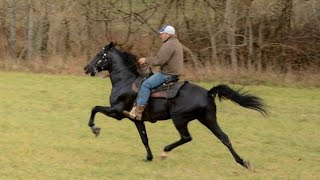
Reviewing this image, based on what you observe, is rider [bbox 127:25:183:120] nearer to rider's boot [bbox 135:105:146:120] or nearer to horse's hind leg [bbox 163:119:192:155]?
rider's boot [bbox 135:105:146:120]

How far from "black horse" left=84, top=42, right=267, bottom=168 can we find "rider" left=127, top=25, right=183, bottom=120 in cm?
19

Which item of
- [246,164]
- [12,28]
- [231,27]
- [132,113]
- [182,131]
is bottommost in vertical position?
[231,27]

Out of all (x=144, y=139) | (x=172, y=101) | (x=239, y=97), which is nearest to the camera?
(x=239, y=97)

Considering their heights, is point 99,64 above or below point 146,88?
above

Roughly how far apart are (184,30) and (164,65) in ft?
46.0

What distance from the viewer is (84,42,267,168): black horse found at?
29.2 feet

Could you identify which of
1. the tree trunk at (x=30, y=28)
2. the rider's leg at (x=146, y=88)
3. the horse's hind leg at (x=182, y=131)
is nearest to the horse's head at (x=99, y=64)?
the rider's leg at (x=146, y=88)

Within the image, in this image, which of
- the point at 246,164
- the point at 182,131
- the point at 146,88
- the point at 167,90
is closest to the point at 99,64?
the point at 146,88

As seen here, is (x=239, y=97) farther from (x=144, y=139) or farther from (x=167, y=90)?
(x=144, y=139)

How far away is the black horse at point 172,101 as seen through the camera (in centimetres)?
891

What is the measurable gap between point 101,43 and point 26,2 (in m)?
3.69

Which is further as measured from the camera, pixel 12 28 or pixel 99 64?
pixel 12 28

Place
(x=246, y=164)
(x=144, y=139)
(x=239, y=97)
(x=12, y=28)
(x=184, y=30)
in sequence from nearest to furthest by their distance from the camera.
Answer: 1. (x=246, y=164)
2. (x=239, y=97)
3. (x=144, y=139)
4. (x=184, y=30)
5. (x=12, y=28)

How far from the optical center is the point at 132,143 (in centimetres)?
1080
